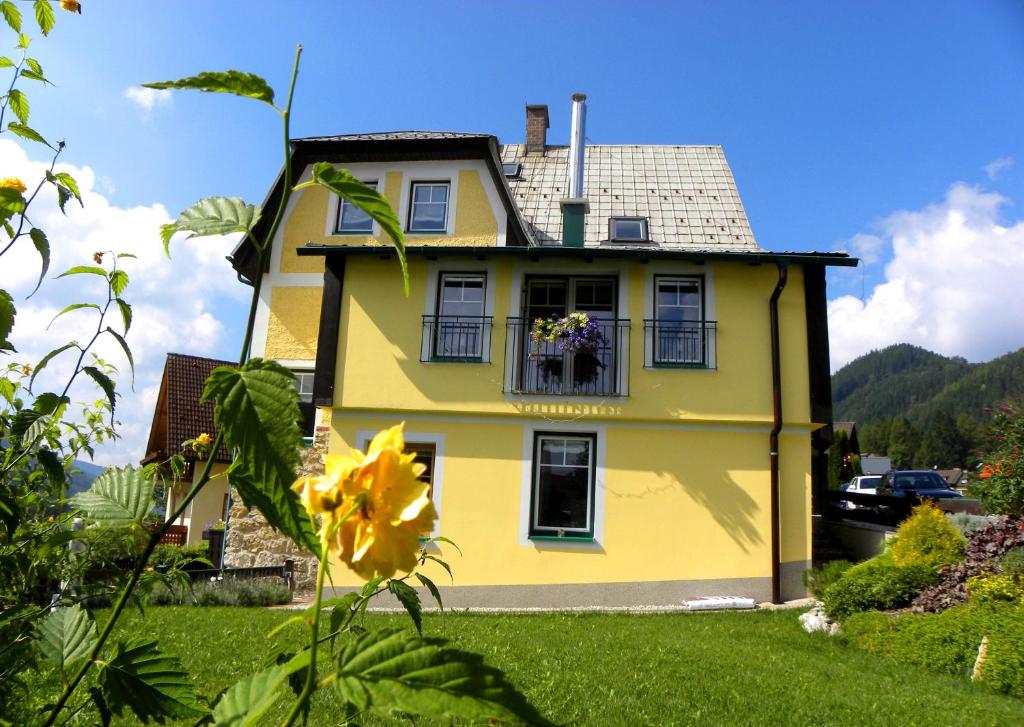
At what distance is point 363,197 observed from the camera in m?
0.91

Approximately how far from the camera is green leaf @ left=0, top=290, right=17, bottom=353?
117 cm

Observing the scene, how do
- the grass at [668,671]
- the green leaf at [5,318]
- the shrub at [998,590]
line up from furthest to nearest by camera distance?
the shrub at [998,590] → the grass at [668,671] → the green leaf at [5,318]

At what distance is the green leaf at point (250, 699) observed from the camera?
71cm

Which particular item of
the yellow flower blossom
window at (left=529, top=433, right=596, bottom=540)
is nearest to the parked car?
window at (left=529, top=433, right=596, bottom=540)

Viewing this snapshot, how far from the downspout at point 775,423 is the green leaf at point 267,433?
1033cm

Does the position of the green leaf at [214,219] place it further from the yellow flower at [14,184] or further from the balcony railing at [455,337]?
the balcony railing at [455,337]

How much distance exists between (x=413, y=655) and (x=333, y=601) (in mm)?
456

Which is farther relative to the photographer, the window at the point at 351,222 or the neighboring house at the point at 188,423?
the neighboring house at the point at 188,423

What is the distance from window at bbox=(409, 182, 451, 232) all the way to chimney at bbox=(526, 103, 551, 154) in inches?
206

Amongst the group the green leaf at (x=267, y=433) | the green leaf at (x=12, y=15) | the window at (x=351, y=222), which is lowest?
the green leaf at (x=267, y=433)

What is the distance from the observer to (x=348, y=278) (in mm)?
11383

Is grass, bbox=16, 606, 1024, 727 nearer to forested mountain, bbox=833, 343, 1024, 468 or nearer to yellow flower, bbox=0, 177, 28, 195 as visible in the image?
yellow flower, bbox=0, 177, 28, 195

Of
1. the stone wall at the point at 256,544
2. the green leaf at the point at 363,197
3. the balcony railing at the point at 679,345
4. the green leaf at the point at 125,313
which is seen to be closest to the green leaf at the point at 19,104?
the green leaf at the point at 125,313

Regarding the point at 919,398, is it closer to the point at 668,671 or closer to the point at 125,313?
the point at 668,671
